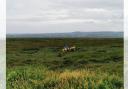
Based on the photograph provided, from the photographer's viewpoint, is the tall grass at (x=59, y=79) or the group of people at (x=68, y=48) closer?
the tall grass at (x=59, y=79)

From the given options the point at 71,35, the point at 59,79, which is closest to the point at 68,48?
the point at 71,35

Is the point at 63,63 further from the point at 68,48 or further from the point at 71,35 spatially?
the point at 71,35

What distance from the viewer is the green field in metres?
6.73

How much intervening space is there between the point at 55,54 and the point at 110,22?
0.71m

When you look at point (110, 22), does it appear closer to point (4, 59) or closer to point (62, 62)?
point (62, 62)

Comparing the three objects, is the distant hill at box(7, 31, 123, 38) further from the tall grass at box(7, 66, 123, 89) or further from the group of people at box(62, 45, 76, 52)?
the tall grass at box(7, 66, 123, 89)

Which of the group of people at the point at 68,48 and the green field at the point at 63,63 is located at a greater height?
the group of people at the point at 68,48

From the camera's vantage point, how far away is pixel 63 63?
22.5 feet

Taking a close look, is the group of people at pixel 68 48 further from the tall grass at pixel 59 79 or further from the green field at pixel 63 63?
the tall grass at pixel 59 79

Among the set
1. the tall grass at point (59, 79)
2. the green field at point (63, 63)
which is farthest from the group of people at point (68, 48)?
the tall grass at point (59, 79)

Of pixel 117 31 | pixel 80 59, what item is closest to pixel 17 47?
pixel 80 59

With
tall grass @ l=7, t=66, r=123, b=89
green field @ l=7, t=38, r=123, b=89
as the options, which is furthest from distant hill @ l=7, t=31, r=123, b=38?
tall grass @ l=7, t=66, r=123, b=89

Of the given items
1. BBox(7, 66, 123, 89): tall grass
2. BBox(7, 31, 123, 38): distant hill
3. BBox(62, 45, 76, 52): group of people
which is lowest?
BBox(7, 66, 123, 89): tall grass

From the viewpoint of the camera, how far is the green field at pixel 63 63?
6.73 metres
